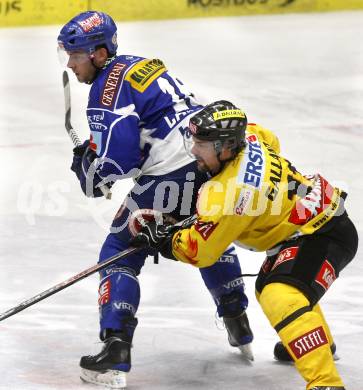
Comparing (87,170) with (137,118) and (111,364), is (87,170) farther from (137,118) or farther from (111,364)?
(111,364)

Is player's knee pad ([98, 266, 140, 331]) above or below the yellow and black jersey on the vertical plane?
below

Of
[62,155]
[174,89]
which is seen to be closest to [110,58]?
[174,89]

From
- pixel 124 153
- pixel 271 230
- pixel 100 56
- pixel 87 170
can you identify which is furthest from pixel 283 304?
pixel 100 56

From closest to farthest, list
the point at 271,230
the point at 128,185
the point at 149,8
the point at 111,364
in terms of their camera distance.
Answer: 1. the point at 271,230
2. the point at 111,364
3. the point at 128,185
4. the point at 149,8

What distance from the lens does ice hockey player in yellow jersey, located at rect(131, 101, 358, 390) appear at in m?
4.38

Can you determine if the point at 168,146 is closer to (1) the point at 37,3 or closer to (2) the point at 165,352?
(2) the point at 165,352

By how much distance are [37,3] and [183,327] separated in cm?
691

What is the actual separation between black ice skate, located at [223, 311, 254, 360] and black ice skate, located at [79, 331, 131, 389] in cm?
54

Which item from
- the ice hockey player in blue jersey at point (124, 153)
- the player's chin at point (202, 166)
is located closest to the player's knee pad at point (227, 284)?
the ice hockey player in blue jersey at point (124, 153)

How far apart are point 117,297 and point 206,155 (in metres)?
0.70

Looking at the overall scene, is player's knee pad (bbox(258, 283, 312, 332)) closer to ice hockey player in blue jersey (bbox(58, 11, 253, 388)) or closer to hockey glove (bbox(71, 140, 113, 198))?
ice hockey player in blue jersey (bbox(58, 11, 253, 388))

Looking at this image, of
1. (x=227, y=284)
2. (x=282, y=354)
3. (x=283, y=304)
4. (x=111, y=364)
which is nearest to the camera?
(x=283, y=304)

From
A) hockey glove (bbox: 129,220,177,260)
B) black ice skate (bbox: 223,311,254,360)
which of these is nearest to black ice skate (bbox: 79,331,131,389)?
hockey glove (bbox: 129,220,177,260)

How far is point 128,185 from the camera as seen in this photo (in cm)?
752
